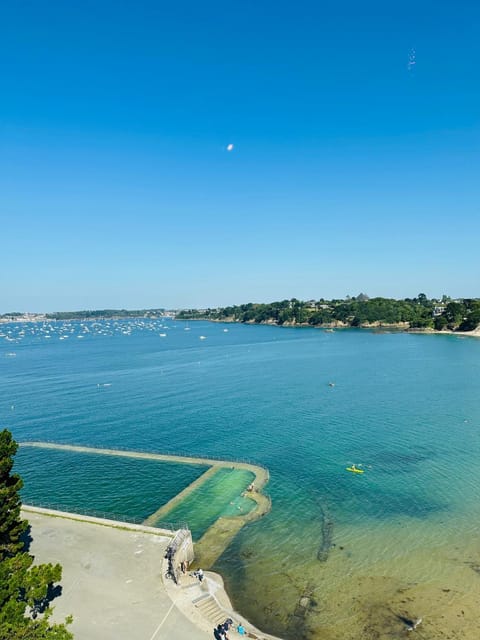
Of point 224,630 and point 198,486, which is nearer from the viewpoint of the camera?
point 224,630

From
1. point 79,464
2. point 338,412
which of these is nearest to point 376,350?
point 338,412

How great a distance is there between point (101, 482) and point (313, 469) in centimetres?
2529

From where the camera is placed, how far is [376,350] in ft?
537

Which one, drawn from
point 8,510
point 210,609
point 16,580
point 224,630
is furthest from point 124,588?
point 16,580

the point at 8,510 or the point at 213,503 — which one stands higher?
the point at 8,510

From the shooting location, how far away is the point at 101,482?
160 ft

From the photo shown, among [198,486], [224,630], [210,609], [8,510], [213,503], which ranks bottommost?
[213,503]

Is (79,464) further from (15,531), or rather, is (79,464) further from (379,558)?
(379,558)

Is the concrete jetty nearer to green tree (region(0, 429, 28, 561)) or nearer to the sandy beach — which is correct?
the sandy beach

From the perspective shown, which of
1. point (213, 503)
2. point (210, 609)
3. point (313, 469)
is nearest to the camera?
point (210, 609)

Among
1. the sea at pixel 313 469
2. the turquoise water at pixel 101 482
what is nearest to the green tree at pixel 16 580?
the turquoise water at pixel 101 482

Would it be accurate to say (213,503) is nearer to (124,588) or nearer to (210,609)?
(210,609)

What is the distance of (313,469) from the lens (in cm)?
5172

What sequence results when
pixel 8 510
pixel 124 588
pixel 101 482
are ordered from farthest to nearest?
pixel 101 482, pixel 8 510, pixel 124 588
